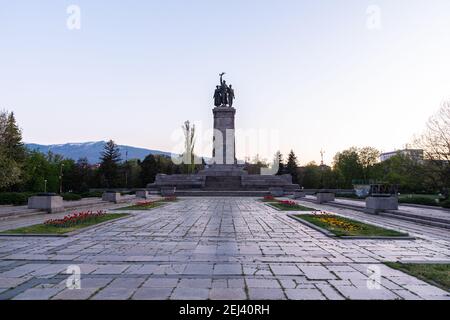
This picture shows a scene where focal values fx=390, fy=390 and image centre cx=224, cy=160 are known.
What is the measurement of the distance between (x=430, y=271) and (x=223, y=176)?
47626 mm

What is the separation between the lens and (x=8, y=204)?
30.9 m

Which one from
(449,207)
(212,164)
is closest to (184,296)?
(449,207)

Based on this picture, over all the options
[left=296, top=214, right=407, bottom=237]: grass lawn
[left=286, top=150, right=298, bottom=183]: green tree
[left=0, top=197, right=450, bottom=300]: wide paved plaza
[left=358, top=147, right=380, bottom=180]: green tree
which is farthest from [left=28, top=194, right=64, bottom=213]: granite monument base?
[left=358, top=147, right=380, bottom=180]: green tree

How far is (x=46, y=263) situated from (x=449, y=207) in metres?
24.8

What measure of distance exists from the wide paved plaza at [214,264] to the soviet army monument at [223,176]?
36.4 m

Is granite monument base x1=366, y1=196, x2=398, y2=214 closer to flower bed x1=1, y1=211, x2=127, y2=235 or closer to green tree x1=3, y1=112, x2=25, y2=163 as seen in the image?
flower bed x1=1, y1=211, x2=127, y2=235

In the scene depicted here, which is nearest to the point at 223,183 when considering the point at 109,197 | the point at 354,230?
the point at 109,197

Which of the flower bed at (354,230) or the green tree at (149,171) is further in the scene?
the green tree at (149,171)

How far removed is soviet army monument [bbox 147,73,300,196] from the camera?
52.9 metres

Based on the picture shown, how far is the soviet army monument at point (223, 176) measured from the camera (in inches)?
2082

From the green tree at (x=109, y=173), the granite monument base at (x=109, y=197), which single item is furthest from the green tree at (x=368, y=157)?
the granite monument base at (x=109, y=197)

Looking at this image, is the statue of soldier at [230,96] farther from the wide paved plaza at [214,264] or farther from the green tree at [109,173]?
the wide paved plaza at [214,264]

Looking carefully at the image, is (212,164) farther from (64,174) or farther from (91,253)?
(91,253)

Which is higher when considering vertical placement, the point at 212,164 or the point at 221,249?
the point at 212,164
